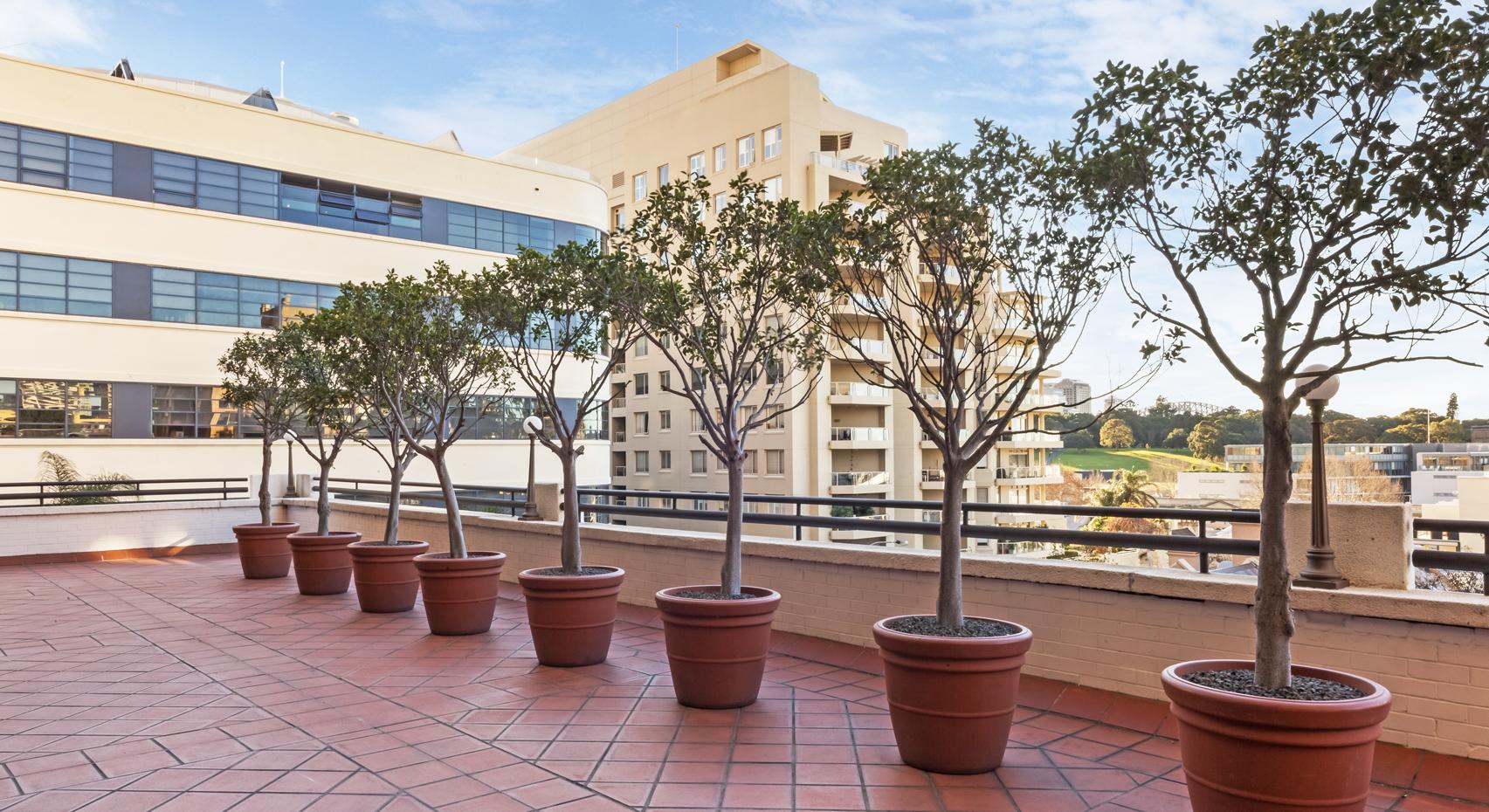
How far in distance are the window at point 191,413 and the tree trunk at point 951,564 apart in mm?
21848

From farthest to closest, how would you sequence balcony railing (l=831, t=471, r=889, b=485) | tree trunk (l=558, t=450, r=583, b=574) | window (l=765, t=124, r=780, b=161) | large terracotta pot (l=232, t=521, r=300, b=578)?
balcony railing (l=831, t=471, r=889, b=485) < window (l=765, t=124, r=780, b=161) < large terracotta pot (l=232, t=521, r=300, b=578) < tree trunk (l=558, t=450, r=583, b=574)

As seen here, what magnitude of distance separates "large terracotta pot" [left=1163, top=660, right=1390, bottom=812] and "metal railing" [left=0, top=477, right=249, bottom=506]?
53.0ft

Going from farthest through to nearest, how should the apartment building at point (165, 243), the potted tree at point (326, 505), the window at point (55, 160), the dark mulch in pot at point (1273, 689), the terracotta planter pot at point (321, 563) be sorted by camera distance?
the apartment building at point (165, 243) → the window at point (55, 160) → the terracotta planter pot at point (321, 563) → the potted tree at point (326, 505) → the dark mulch in pot at point (1273, 689)

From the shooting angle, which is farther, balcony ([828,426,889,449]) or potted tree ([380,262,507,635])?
balcony ([828,426,889,449])

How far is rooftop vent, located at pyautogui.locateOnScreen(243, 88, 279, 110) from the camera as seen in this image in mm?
24812

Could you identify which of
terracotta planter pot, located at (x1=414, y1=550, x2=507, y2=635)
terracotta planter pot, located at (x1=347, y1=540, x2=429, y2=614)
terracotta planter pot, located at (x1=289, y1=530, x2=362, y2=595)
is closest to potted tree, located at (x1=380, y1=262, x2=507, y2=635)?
terracotta planter pot, located at (x1=414, y1=550, x2=507, y2=635)

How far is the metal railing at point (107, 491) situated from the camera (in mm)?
15984

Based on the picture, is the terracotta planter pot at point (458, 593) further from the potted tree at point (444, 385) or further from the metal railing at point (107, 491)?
the metal railing at point (107, 491)

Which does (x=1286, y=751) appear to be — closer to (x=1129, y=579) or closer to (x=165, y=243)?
(x=1129, y=579)

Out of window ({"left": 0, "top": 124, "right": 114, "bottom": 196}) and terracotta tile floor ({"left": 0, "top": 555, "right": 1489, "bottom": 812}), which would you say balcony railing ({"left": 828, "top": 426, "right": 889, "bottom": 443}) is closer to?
window ({"left": 0, "top": 124, "right": 114, "bottom": 196})

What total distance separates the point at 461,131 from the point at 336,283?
7606mm

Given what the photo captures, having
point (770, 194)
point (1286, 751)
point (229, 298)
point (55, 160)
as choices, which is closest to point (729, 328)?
point (1286, 751)

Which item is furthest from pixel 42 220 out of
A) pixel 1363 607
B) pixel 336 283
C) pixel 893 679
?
pixel 1363 607

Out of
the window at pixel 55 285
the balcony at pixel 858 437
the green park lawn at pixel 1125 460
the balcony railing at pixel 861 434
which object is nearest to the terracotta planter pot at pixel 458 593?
the window at pixel 55 285
